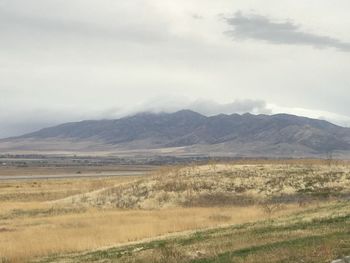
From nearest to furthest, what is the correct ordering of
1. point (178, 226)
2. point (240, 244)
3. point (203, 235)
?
point (240, 244)
point (203, 235)
point (178, 226)

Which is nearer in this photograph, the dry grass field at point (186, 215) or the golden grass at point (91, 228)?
the dry grass field at point (186, 215)

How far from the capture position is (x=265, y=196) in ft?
152

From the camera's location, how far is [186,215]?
127ft

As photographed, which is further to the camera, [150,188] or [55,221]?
[150,188]

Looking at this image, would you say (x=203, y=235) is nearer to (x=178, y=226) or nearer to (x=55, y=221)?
(x=178, y=226)

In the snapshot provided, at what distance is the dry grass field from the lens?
1997cm

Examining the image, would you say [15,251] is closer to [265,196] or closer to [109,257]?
[109,257]

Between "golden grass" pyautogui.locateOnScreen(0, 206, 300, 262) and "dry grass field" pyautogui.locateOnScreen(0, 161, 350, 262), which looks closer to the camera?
"dry grass field" pyautogui.locateOnScreen(0, 161, 350, 262)

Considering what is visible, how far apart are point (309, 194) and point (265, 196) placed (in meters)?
3.57

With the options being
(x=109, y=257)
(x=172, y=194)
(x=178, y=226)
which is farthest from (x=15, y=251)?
(x=172, y=194)

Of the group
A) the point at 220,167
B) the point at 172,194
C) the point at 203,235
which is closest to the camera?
the point at 203,235

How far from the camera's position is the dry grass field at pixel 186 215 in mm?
19969

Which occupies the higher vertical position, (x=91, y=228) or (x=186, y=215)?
(x=186, y=215)

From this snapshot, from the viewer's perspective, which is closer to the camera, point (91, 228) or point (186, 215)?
point (91, 228)
